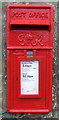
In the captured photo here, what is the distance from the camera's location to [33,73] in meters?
3.48

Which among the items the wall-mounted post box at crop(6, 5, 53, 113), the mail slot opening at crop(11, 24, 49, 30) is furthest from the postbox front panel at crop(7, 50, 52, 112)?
the mail slot opening at crop(11, 24, 49, 30)

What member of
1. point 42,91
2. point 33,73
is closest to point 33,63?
point 33,73

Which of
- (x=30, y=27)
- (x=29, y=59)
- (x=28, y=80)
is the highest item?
(x=30, y=27)

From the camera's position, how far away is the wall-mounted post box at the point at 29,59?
3.42 m

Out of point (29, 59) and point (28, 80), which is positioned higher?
point (29, 59)

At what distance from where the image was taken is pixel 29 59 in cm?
Answer: 343

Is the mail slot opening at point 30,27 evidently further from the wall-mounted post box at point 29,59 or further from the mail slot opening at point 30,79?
the mail slot opening at point 30,79

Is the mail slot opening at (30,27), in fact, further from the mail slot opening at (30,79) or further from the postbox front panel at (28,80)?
the mail slot opening at (30,79)

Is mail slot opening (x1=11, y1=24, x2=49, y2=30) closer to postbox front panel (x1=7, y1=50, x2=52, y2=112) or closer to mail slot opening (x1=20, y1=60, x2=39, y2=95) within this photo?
postbox front panel (x1=7, y1=50, x2=52, y2=112)

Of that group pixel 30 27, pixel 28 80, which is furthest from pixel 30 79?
pixel 30 27

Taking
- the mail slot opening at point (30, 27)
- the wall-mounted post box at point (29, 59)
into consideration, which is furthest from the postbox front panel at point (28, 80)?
the mail slot opening at point (30, 27)

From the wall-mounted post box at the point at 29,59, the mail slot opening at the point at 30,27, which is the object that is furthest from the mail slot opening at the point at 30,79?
the mail slot opening at the point at 30,27

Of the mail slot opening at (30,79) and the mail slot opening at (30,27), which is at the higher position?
the mail slot opening at (30,27)

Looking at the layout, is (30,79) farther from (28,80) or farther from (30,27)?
(30,27)
